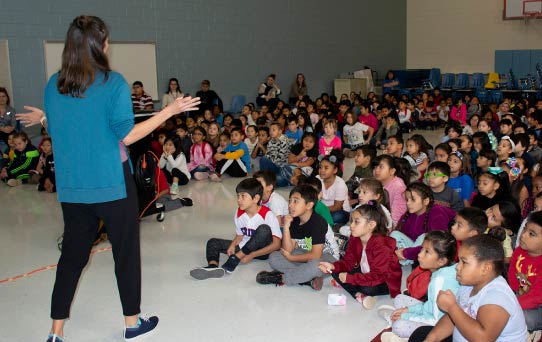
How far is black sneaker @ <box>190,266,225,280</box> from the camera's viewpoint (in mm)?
3869

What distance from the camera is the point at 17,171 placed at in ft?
23.9

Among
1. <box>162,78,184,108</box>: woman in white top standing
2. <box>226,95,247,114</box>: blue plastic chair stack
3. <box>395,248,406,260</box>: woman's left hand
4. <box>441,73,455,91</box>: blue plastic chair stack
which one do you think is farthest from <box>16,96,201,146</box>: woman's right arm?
<box>441,73,455,91</box>: blue plastic chair stack

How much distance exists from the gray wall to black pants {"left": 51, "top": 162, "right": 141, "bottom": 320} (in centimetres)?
719

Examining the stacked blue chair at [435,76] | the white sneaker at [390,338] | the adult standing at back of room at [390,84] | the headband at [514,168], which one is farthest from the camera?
the stacked blue chair at [435,76]

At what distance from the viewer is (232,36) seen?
12297 millimetres

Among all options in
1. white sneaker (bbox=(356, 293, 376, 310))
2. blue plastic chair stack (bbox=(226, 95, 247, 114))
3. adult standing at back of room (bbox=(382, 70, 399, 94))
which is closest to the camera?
white sneaker (bbox=(356, 293, 376, 310))

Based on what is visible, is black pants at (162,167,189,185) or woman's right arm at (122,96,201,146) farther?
black pants at (162,167,189,185)

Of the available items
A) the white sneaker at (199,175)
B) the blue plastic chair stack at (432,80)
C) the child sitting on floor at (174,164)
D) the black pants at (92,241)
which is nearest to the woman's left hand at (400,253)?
the black pants at (92,241)

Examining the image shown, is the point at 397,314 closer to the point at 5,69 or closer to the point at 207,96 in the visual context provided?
the point at 5,69

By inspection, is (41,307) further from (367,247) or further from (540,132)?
(540,132)

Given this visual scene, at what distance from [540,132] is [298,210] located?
501 centimetres

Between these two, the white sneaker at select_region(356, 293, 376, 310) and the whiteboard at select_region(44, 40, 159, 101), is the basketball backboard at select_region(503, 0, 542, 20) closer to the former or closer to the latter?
the whiteboard at select_region(44, 40, 159, 101)

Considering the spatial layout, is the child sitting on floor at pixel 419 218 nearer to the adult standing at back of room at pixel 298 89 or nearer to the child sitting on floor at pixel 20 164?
the child sitting on floor at pixel 20 164

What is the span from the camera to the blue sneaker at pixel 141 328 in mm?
2918
